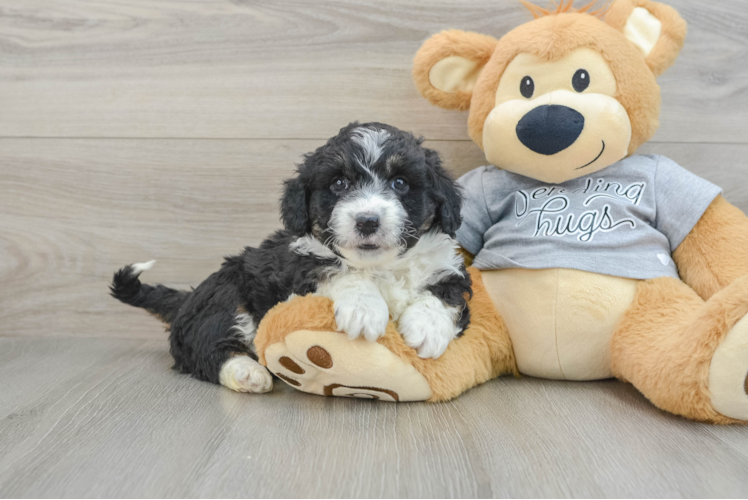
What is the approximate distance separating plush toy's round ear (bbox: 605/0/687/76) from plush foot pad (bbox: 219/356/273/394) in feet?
5.01

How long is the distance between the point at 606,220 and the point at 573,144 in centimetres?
26

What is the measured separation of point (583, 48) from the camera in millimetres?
1623

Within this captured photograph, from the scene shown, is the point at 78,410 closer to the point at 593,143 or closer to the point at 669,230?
the point at 593,143

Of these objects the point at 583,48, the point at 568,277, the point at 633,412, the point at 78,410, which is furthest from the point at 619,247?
the point at 78,410

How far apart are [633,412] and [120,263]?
1.97m

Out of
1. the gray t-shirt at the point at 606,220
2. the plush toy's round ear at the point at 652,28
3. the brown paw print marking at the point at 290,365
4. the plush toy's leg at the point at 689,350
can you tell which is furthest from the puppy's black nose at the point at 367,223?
the plush toy's round ear at the point at 652,28

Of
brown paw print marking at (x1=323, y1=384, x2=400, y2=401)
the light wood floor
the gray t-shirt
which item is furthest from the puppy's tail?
the gray t-shirt

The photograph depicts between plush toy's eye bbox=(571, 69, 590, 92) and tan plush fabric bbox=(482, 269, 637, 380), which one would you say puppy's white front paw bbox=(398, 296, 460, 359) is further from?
plush toy's eye bbox=(571, 69, 590, 92)

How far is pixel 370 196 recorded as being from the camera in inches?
55.9

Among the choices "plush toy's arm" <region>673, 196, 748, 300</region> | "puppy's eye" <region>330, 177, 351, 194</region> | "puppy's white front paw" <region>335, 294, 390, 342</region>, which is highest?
"puppy's eye" <region>330, 177, 351, 194</region>

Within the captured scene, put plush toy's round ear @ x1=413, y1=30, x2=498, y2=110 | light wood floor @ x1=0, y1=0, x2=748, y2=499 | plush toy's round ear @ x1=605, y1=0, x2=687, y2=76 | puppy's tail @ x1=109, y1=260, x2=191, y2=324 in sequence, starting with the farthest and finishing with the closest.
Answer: light wood floor @ x1=0, y1=0, x2=748, y2=499 < puppy's tail @ x1=109, y1=260, x2=191, y2=324 < plush toy's round ear @ x1=413, y1=30, x2=498, y2=110 < plush toy's round ear @ x1=605, y1=0, x2=687, y2=76

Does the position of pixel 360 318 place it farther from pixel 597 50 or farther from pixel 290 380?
pixel 597 50

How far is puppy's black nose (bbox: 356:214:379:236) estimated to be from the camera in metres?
1.34

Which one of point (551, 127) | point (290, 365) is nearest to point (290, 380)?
point (290, 365)
